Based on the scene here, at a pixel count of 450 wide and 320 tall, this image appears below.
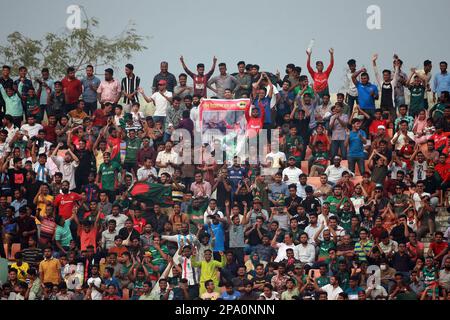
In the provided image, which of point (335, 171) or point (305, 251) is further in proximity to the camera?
point (335, 171)

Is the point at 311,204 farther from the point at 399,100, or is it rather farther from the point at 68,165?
the point at 68,165

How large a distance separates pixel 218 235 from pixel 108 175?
3164mm

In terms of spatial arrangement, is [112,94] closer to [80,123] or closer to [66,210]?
[80,123]

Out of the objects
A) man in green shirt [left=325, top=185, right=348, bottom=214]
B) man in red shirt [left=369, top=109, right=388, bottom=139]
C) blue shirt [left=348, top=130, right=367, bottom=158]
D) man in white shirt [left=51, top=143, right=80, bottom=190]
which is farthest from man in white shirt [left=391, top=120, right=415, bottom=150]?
man in white shirt [left=51, top=143, right=80, bottom=190]

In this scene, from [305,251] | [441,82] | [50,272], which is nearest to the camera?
[50,272]

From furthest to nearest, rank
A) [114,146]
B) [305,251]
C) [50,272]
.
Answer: [114,146], [305,251], [50,272]

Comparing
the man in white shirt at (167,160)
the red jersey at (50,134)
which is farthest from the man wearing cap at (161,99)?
the red jersey at (50,134)

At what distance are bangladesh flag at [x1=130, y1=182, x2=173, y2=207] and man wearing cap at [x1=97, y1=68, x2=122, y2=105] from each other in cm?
347

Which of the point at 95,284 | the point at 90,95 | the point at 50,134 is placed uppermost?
the point at 90,95

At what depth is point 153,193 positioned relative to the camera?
3650 cm

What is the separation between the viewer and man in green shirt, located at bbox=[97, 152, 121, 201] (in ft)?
121

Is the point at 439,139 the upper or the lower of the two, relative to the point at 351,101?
lower

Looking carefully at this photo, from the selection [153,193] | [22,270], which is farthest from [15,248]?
[153,193]
